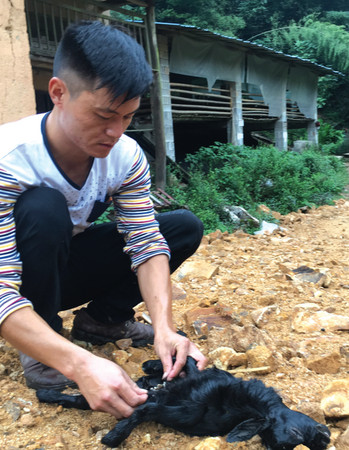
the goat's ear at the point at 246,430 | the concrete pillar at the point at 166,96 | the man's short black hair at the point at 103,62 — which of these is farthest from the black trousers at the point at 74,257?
the concrete pillar at the point at 166,96

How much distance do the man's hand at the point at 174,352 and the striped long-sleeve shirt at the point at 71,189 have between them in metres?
0.33

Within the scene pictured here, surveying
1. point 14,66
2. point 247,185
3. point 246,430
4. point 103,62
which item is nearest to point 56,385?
point 246,430

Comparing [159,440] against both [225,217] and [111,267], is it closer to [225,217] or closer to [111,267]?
[111,267]

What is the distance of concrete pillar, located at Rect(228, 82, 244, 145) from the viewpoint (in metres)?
10.8

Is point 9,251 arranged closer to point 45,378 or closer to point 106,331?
point 45,378

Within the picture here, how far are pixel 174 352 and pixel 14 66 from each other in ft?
10.0

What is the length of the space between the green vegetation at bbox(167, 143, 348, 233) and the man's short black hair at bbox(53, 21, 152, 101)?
4384 millimetres

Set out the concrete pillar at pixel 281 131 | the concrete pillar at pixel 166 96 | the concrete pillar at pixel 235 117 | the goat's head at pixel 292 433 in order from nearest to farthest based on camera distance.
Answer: the goat's head at pixel 292 433, the concrete pillar at pixel 166 96, the concrete pillar at pixel 235 117, the concrete pillar at pixel 281 131

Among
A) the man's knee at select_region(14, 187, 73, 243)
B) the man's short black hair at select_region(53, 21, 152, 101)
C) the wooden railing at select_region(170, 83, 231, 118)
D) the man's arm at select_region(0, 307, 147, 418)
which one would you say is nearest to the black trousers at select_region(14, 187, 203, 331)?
the man's knee at select_region(14, 187, 73, 243)

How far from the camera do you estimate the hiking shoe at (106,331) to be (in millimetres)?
2031

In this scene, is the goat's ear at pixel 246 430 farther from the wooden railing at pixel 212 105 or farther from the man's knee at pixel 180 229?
the wooden railing at pixel 212 105

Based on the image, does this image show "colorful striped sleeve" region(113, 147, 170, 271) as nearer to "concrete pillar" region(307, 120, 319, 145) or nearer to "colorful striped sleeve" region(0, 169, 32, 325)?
"colorful striped sleeve" region(0, 169, 32, 325)

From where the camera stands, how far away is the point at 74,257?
1.88 m

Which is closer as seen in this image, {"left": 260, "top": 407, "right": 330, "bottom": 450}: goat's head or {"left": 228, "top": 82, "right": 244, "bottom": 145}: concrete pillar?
{"left": 260, "top": 407, "right": 330, "bottom": 450}: goat's head
